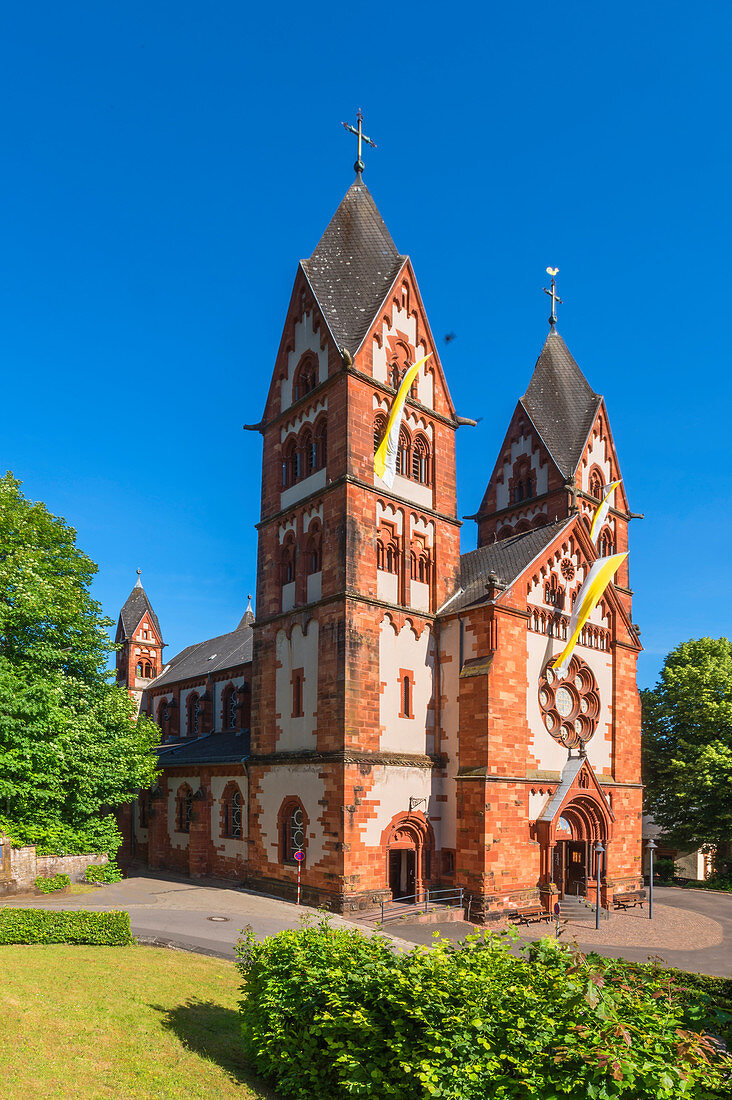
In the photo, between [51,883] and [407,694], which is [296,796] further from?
[51,883]

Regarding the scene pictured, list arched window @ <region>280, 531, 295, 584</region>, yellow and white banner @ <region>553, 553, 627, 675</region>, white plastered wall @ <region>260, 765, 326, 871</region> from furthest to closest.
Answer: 1. arched window @ <region>280, 531, 295, 584</region>
2. yellow and white banner @ <region>553, 553, 627, 675</region>
3. white plastered wall @ <region>260, 765, 326, 871</region>

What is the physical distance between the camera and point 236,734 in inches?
1592

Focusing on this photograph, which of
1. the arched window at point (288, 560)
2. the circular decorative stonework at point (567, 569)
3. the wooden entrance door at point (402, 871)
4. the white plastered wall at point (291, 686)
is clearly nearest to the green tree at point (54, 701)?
the white plastered wall at point (291, 686)

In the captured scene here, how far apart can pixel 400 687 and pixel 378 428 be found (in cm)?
1007

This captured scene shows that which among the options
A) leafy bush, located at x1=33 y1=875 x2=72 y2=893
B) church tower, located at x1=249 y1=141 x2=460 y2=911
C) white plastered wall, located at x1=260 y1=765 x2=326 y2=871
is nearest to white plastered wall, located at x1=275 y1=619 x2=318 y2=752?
Result: church tower, located at x1=249 y1=141 x2=460 y2=911

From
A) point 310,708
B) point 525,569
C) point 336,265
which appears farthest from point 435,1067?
point 336,265

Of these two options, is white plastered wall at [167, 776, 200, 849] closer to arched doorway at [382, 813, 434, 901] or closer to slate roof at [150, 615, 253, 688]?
slate roof at [150, 615, 253, 688]

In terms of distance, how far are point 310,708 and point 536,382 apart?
2375cm

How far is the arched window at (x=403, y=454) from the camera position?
3133cm

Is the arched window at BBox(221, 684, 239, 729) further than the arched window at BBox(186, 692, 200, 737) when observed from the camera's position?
No

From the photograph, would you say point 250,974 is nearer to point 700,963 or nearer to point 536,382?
point 700,963

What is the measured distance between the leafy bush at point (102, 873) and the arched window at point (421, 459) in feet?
64.7

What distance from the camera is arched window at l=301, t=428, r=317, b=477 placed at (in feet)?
103

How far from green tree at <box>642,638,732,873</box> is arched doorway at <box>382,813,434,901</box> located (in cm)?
1852
